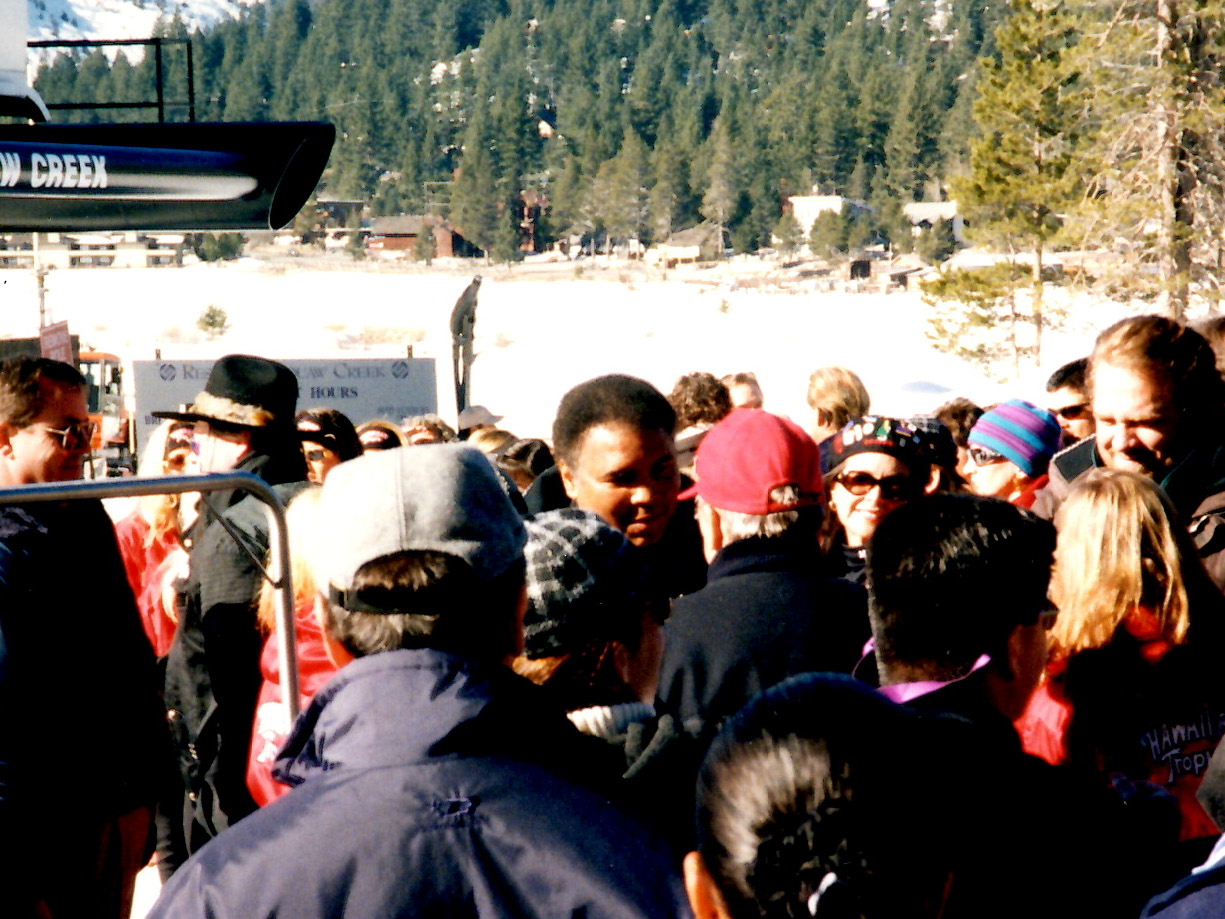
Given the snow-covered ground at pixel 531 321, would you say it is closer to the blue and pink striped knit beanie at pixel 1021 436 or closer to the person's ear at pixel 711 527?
the blue and pink striped knit beanie at pixel 1021 436

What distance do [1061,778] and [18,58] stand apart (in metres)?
4.33

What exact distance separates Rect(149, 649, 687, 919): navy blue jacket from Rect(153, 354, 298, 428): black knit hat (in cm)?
239

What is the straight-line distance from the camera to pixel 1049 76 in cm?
3853

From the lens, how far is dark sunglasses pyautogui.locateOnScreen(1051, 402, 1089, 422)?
17.6 feet

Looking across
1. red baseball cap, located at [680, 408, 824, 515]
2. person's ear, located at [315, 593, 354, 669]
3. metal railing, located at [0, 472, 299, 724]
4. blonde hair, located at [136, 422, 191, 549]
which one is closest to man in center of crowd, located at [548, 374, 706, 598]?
red baseball cap, located at [680, 408, 824, 515]

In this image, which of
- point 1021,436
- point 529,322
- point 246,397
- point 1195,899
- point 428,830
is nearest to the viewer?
point 1195,899

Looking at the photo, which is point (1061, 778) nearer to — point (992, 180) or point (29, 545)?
point (29, 545)

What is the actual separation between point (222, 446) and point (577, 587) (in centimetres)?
214

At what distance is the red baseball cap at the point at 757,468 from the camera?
324 centimetres

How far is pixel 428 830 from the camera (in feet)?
5.71

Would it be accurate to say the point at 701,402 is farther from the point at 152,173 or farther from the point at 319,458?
the point at 152,173

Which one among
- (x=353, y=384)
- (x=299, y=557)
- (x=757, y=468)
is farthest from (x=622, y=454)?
(x=353, y=384)

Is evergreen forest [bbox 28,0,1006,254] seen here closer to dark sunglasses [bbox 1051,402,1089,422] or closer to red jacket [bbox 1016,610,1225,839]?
dark sunglasses [bbox 1051,402,1089,422]

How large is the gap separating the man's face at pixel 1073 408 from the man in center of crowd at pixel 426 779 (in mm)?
3880
